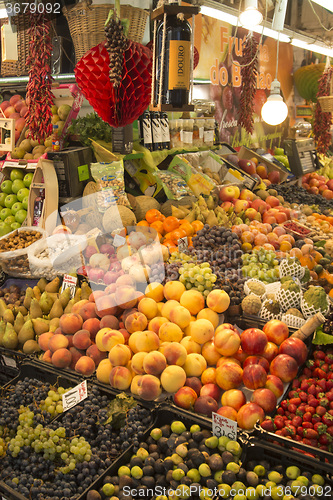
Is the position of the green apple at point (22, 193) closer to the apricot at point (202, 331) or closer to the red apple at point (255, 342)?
the apricot at point (202, 331)

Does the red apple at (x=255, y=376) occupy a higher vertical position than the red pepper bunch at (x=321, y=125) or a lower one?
lower

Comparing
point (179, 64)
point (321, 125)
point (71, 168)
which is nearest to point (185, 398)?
point (179, 64)

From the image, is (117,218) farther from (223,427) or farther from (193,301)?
(223,427)

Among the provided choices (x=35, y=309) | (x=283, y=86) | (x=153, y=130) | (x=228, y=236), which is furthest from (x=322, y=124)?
(x=35, y=309)

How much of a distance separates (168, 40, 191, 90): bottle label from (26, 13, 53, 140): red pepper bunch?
6.74 feet

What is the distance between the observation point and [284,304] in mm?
2496

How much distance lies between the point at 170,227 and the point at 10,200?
1.66m

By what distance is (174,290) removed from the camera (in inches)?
97.3

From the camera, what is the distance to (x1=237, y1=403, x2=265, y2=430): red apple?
70.2 inches

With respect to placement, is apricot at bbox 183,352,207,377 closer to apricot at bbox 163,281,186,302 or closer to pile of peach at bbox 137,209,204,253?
apricot at bbox 163,281,186,302

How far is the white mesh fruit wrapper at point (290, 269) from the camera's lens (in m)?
2.81

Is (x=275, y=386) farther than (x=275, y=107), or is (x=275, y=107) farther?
(x=275, y=107)

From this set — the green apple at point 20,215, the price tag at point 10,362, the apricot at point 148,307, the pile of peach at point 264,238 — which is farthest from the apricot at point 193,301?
the green apple at point 20,215

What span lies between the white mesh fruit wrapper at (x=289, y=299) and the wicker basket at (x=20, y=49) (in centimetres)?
342
